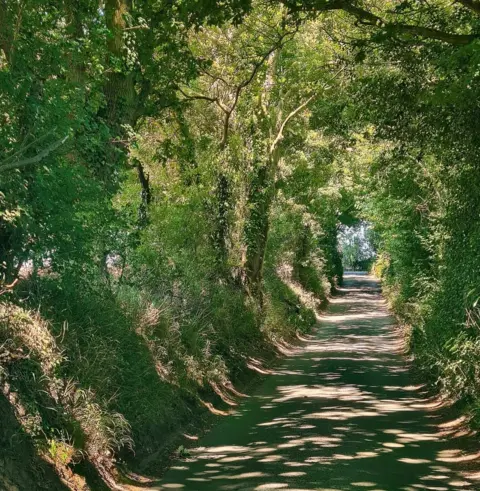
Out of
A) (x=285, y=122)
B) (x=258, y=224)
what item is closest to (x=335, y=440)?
(x=258, y=224)

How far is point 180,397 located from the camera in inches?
420

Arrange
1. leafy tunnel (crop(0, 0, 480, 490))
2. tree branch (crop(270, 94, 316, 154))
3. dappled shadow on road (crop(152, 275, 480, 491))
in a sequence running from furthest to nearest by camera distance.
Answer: tree branch (crop(270, 94, 316, 154)) → dappled shadow on road (crop(152, 275, 480, 491)) → leafy tunnel (crop(0, 0, 480, 490))

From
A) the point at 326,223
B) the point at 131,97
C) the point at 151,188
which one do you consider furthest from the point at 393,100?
the point at 326,223

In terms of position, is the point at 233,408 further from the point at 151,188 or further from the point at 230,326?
the point at 151,188

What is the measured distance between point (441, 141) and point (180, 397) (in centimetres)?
604

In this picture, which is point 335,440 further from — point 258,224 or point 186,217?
point 258,224

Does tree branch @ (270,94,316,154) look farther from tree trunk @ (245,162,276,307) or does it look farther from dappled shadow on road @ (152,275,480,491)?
dappled shadow on road @ (152,275,480,491)

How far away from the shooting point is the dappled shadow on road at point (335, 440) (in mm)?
7535

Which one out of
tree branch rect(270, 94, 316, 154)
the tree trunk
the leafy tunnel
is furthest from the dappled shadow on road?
tree branch rect(270, 94, 316, 154)

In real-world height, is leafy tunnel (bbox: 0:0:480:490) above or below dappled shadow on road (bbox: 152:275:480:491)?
above

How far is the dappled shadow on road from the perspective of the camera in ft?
24.7

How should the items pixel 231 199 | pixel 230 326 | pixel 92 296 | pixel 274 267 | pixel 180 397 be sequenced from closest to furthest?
1. pixel 92 296
2. pixel 180 397
3. pixel 230 326
4. pixel 231 199
5. pixel 274 267

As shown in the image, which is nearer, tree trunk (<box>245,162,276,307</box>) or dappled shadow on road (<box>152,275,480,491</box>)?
dappled shadow on road (<box>152,275,480,491</box>)

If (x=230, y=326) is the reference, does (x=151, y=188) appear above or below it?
above
